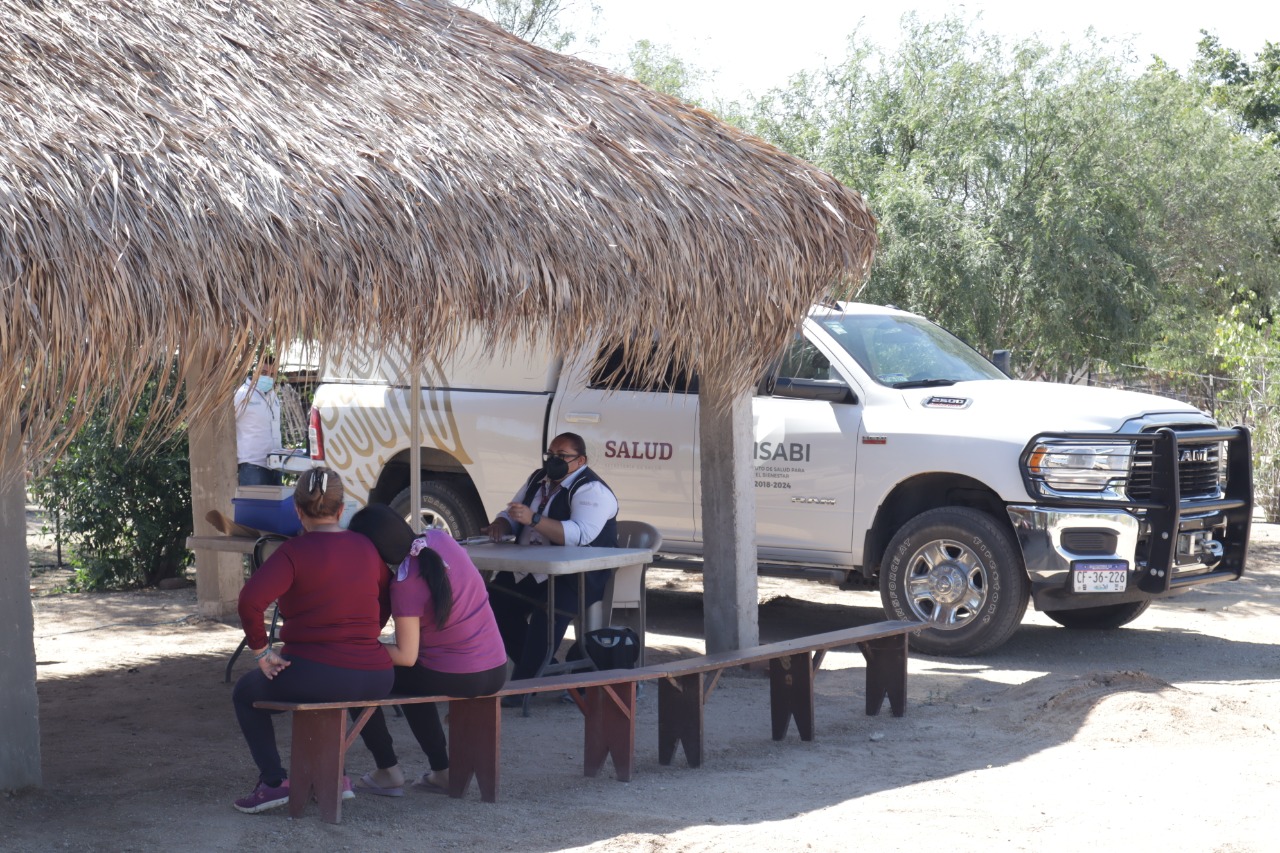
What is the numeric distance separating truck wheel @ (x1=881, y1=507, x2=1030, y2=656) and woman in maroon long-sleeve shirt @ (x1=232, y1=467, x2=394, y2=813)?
419cm

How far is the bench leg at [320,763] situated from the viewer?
16.8 ft

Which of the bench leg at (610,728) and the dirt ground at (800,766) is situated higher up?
the bench leg at (610,728)

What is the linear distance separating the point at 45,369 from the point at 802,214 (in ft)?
12.8

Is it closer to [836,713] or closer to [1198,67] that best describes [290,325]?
[836,713]

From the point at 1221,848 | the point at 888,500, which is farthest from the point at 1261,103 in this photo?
the point at 1221,848

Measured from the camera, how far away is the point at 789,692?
680cm

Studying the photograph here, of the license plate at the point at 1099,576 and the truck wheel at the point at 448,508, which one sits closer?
the license plate at the point at 1099,576

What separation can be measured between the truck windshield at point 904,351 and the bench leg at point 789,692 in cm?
256

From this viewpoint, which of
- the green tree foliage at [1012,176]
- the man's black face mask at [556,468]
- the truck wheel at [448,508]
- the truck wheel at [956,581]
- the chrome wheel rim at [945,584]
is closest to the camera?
the man's black face mask at [556,468]

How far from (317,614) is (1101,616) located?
620 centimetres

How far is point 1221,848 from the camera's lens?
5.02 meters

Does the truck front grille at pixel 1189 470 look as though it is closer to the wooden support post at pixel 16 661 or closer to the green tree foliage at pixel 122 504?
the wooden support post at pixel 16 661

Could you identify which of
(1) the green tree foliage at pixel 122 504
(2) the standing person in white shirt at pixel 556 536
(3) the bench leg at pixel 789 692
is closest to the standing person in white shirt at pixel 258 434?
(1) the green tree foliage at pixel 122 504

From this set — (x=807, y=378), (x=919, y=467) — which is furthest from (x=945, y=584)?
(x=807, y=378)
